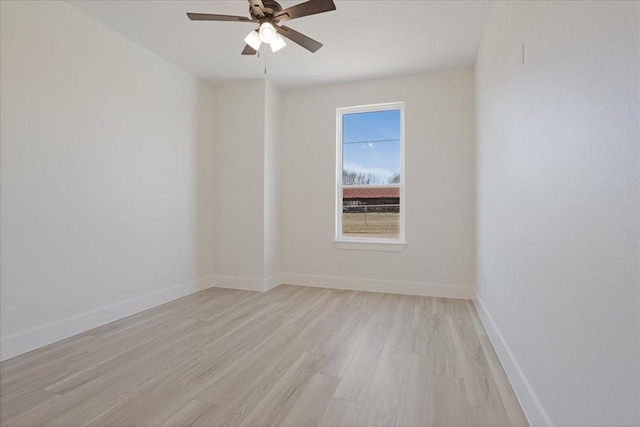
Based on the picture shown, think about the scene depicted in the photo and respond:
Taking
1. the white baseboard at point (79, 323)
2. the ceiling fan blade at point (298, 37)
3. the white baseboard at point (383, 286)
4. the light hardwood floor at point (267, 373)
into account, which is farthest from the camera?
the white baseboard at point (383, 286)

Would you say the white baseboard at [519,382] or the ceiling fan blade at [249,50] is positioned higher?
the ceiling fan blade at [249,50]

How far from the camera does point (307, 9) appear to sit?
6.93 ft

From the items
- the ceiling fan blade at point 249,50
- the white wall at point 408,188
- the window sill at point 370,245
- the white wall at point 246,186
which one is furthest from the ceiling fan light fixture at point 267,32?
the window sill at point 370,245

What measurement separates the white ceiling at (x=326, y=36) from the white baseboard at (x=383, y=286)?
267cm

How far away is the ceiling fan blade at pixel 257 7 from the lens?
213 centimetres

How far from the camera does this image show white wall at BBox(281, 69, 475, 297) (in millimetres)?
3785

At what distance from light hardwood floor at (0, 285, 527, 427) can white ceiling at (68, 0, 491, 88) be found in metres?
2.77

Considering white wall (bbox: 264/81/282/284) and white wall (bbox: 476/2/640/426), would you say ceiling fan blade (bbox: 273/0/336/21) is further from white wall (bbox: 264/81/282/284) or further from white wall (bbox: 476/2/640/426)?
white wall (bbox: 264/81/282/284)

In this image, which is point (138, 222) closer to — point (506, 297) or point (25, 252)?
point (25, 252)

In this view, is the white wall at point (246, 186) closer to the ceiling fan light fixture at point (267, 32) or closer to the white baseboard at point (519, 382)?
the ceiling fan light fixture at point (267, 32)

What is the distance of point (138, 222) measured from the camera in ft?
10.7

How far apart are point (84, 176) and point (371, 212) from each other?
3.19m

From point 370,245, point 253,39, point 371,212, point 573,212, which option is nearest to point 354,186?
point 371,212

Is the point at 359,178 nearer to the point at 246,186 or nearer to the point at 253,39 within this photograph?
the point at 246,186
